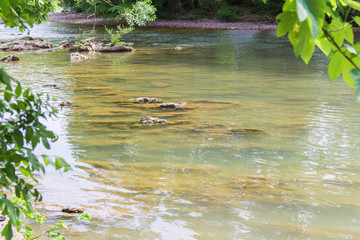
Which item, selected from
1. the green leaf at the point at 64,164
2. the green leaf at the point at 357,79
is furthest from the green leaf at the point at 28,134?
the green leaf at the point at 357,79

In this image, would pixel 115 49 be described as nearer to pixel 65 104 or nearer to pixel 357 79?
pixel 65 104

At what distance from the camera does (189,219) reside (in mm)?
5090

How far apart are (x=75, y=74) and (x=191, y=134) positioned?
7981mm

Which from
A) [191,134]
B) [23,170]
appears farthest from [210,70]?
[23,170]

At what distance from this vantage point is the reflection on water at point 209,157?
5.07 meters

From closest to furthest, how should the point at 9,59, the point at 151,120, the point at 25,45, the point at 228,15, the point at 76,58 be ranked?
the point at 151,120 → the point at 9,59 → the point at 76,58 → the point at 25,45 → the point at 228,15

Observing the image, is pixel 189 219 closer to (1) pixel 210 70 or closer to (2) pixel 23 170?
(2) pixel 23 170

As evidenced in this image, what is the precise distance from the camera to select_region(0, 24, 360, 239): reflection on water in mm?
5070

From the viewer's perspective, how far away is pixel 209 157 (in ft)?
23.6

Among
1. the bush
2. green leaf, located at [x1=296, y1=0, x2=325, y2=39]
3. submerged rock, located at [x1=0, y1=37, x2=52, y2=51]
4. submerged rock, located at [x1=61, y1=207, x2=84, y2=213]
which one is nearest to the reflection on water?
submerged rock, located at [x1=61, y1=207, x2=84, y2=213]

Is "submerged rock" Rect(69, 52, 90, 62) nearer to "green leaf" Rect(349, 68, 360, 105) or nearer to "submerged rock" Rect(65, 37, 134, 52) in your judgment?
"submerged rock" Rect(65, 37, 134, 52)

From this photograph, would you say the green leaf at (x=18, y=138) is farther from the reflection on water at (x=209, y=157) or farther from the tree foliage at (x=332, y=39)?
the reflection on water at (x=209, y=157)

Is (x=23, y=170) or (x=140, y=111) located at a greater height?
(x=23, y=170)

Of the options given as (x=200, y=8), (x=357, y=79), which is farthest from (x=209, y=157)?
(x=200, y=8)
